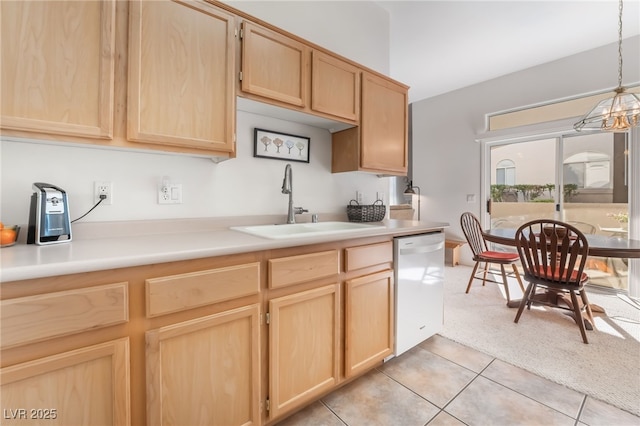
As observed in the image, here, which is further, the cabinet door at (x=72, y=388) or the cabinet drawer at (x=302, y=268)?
the cabinet drawer at (x=302, y=268)

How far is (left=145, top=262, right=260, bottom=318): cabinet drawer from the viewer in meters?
0.91

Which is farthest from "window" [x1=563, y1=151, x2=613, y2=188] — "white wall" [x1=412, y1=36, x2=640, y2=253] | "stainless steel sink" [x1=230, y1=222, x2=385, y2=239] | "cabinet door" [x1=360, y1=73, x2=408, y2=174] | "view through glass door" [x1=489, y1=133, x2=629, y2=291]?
"stainless steel sink" [x1=230, y1=222, x2=385, y2=239]

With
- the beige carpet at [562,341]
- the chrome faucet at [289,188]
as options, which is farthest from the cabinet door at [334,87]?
the beige carpet at [562,341]

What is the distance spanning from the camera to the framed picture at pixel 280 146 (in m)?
1.75

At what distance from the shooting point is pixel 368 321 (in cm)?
156

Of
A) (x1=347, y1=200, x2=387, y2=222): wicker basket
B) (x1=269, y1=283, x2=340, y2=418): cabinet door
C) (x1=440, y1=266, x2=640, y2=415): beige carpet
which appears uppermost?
(x1=347, y1=200, x2=387, y2=222): wicker basket

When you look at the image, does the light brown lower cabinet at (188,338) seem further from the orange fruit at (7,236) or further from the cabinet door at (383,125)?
the cabinet door at (383,125)

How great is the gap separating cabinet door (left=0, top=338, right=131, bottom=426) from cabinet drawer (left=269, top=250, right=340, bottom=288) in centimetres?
56

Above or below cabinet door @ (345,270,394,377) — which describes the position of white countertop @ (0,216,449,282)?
above

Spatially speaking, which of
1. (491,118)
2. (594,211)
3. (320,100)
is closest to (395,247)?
(320,100)

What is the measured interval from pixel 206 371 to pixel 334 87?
1.72 meters

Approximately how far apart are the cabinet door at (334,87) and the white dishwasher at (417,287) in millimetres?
956

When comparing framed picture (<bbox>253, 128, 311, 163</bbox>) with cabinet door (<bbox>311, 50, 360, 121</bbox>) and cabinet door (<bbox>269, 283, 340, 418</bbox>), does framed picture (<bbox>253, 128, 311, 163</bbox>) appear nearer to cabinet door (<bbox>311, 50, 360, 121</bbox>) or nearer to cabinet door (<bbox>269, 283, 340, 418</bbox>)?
cabinet door (<bbox>311, 50, 360, 121</bbox>)

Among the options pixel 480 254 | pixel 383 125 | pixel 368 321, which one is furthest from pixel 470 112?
pixel 368 321
